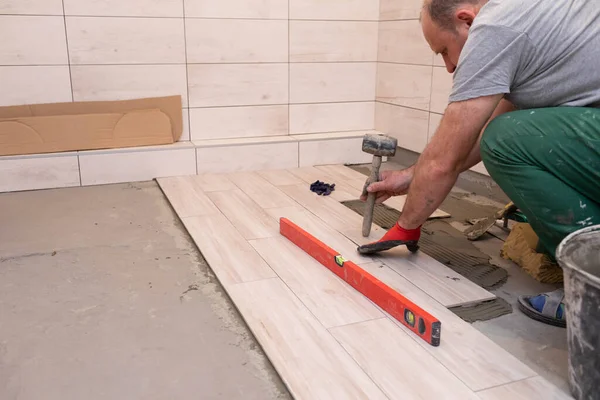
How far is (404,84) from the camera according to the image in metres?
3.68

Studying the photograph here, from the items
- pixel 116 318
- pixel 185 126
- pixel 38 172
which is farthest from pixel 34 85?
pixel 116 318

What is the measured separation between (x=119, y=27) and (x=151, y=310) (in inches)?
84.5

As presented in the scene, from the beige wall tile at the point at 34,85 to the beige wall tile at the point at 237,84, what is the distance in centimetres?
74

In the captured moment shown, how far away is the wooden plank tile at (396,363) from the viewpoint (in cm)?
135

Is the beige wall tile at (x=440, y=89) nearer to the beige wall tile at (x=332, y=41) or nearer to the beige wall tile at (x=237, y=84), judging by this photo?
the beige wall tile at (x=332, y=41)

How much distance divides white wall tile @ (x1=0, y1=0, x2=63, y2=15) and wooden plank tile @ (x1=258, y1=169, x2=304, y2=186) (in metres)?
1.49

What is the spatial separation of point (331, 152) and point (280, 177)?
53 cm

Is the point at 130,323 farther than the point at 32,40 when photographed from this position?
No

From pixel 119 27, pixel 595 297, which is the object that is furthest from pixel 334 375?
pixel 119 27

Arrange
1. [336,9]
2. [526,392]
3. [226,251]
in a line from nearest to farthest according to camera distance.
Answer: [526,392] → [226,251] → [336,9]

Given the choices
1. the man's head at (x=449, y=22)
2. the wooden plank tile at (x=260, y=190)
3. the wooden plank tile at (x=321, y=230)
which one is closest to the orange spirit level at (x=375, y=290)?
the wooden plank tile at (x=321, y=230)

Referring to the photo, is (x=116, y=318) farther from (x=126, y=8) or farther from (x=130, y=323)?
(x=126, y=8)

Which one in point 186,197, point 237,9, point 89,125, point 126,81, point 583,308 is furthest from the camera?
point 237,9

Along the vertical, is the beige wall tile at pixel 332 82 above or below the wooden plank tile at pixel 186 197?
above
